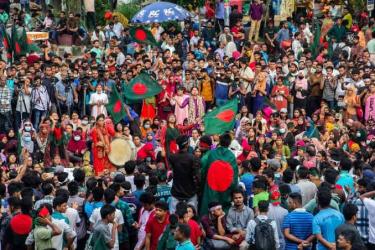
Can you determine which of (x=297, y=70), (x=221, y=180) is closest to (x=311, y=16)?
(x=297, y=70)

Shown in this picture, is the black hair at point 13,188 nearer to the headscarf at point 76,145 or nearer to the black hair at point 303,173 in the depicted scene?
the black hair at point 303,173

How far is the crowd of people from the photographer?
48.2 feet

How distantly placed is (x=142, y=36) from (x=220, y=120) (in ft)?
28.8

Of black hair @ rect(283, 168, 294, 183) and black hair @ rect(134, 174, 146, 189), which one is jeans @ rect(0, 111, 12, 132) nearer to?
black hair @ rect(134, 174, 146, 189)

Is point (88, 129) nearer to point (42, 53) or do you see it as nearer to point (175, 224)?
point (42, 53)

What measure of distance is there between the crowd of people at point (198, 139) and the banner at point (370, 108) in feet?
0.08

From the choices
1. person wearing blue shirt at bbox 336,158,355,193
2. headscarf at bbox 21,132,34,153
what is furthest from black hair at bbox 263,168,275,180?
headscarf at bbox 21,132,34,153

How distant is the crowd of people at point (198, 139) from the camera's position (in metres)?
14.7

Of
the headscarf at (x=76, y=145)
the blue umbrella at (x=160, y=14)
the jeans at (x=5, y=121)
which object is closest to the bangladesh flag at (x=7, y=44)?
the blue umbrella at (x=160, y=14)

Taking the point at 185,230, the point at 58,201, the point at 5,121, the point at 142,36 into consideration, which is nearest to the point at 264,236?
the point at 185,230

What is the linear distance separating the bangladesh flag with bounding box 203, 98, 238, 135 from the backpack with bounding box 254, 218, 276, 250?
4961 millimetres

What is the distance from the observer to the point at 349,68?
87.0 feet

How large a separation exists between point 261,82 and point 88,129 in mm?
4344

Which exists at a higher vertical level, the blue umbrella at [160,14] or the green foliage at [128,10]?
the blue umbrella at [160,14]
